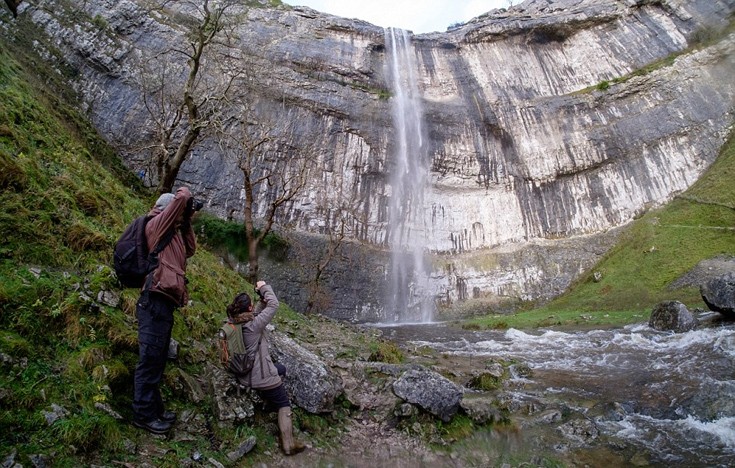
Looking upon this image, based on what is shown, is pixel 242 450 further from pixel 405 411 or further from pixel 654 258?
pixel 654 258

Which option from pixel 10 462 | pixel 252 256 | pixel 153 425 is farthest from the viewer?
pixel 252 256

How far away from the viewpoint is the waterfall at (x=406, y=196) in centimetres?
3506

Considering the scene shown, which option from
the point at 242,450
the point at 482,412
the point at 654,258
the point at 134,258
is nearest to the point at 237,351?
the point at 242,450

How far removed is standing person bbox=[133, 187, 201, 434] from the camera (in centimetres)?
491

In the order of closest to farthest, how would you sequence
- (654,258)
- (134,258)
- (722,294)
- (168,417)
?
(134,258) → (168,417) → (722,294) → (654,258)

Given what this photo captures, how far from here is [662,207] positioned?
3616 cm

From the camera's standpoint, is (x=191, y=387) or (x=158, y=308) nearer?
(x=158, y=308)

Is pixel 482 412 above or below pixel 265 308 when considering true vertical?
below

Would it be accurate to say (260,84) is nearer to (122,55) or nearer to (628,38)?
(122,55)

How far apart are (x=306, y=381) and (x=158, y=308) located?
2752 millimetres

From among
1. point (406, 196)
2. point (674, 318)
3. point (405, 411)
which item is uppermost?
point (406, 196)

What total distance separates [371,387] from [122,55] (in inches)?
1478

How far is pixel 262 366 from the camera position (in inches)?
234

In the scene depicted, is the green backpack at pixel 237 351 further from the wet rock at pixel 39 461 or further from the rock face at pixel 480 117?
the rock face at pixel 480 117
